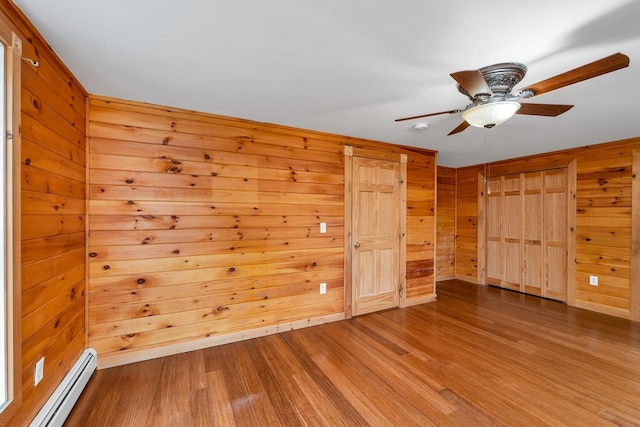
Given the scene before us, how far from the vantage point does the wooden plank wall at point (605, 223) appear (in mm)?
3338

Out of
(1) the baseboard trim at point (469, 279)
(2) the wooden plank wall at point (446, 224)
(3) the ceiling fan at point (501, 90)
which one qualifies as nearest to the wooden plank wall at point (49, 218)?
(3) the ceiling fan at point (501, 90)

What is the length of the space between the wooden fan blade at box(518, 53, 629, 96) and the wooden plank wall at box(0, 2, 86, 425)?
2.72 metres

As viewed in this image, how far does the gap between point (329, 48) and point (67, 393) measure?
2710mm

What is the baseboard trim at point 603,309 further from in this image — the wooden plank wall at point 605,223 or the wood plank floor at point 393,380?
the wood plank floor at point 393,380

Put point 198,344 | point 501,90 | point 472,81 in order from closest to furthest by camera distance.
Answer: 1. point 472,81
2. point 501,90
3. point 198,344

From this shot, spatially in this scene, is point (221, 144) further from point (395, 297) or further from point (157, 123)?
point (395, 297)

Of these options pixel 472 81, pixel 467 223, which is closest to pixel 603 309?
pixel 467 223

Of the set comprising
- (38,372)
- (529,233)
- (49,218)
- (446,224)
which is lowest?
(38,372)

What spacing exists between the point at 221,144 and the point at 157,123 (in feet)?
1.83

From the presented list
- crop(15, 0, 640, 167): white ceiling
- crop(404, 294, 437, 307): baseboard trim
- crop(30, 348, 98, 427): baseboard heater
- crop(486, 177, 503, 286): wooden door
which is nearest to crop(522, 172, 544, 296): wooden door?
crop(486, 177, 503, 286): wooden door

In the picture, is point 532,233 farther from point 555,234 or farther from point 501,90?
point 501,90

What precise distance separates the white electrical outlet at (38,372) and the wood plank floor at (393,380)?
1.29 feet

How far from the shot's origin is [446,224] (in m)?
5.32

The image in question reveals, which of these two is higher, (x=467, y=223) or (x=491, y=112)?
(x=491, y=112)
